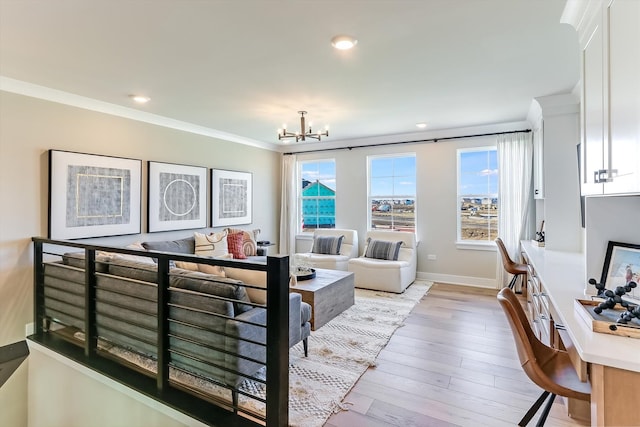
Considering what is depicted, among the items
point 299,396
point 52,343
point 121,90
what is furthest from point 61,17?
point 299,396

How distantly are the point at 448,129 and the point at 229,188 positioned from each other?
13.0 feet

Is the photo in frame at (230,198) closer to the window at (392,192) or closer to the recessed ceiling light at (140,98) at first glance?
the recessed ceiling light at (140,98)

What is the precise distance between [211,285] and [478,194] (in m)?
4.81

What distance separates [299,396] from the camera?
2.29 meters

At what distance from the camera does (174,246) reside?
438cm

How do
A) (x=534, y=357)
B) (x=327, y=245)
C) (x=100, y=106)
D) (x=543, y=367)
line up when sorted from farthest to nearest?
(x=327, y=245), (x=100, y=106), (x=543, y=367), (x=534, y=357)

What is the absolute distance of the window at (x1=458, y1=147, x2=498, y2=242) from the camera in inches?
208

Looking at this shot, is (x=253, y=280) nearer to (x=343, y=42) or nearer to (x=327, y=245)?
(x=343, y=42)

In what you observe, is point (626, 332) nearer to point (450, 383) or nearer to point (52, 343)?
point (450, 383)

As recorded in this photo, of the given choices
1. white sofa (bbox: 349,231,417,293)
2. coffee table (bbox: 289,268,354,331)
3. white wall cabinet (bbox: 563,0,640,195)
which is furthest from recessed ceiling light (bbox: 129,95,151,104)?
white wall cabinet (bbox: 563,0,640,195)

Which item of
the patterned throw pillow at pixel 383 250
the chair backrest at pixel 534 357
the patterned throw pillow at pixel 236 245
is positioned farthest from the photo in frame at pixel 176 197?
the chair backrest at pixel 534 357

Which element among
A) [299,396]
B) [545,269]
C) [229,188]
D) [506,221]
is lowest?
[299,396]

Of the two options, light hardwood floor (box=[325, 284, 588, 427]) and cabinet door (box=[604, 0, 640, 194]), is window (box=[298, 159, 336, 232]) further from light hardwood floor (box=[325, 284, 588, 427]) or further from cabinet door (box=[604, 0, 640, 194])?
cabinet door (box=[604, 0, 640, 194])

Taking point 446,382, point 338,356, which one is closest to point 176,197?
point 338,356
